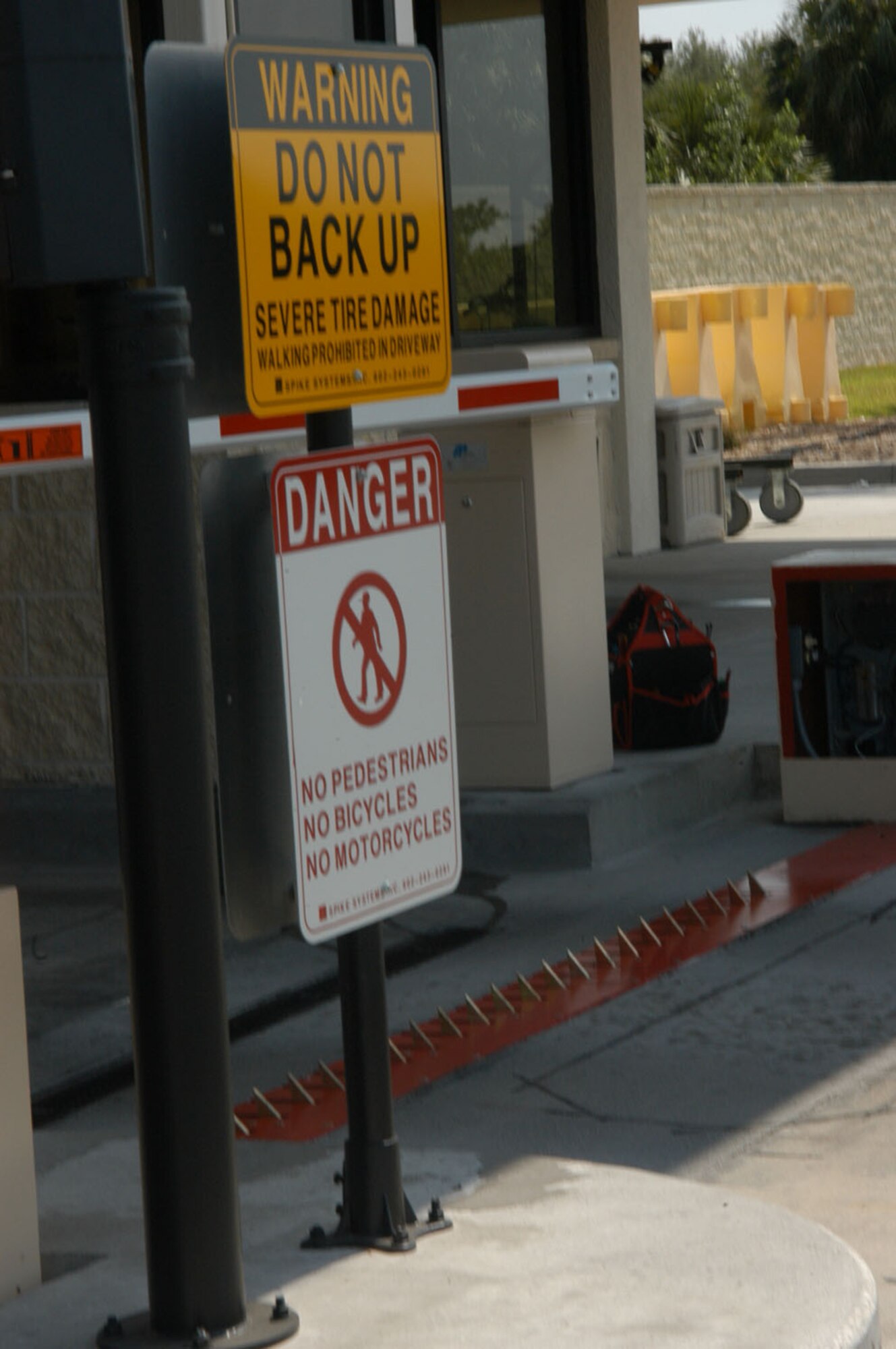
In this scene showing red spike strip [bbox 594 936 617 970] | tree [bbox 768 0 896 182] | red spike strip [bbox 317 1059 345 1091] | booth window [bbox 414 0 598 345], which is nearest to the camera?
red spike strip [bbox 317 1059 345 1091]

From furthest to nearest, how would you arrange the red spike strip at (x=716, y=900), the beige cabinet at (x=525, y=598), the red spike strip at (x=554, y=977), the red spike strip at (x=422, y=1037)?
the beige cabinet at (x=525, y=598) < the red spike strip at (x=716, y=900) < the red spike strip at (x=554, y=977) < the red spike strip at (x=422, y=1037)

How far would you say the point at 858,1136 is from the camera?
511cm

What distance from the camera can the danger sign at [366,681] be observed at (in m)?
3.76

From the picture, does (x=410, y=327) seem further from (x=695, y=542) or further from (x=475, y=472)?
(x=695, y=542)

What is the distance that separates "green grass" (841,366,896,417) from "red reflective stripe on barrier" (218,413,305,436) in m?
21.4

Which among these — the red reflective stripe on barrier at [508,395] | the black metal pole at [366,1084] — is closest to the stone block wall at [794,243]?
the red reflective stripe on barrier at [508,395]

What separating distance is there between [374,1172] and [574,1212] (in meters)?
0.45

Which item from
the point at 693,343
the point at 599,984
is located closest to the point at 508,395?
the point at 599,984

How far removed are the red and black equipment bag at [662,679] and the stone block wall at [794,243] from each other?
65.5 ft

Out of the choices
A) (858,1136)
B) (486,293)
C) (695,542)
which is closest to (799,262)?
(695,542)

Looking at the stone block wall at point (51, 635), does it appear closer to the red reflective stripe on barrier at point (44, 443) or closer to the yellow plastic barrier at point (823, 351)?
the red reflective stripe on barrier at point (44, 443)

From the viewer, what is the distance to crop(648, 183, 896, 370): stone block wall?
29.0 m

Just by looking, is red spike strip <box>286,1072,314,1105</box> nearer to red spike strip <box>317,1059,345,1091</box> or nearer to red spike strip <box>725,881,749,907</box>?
red spike strip <box>317,1059,345,1091</box>

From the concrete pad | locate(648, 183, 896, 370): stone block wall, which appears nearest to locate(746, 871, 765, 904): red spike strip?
the concrete pad
